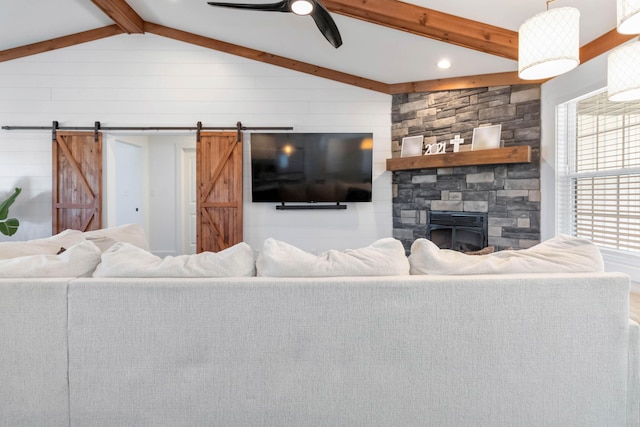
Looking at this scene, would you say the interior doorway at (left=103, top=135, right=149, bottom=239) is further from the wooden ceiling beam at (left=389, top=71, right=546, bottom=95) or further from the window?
the window

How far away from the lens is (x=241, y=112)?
4.74m

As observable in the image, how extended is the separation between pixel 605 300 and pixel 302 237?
12.3ft

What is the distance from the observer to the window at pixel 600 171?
2.83m

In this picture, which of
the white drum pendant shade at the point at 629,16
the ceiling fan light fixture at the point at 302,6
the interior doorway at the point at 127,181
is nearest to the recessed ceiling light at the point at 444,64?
the ceiling fan light fixture at the point at 302,6

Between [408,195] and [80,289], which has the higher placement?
[408,195]

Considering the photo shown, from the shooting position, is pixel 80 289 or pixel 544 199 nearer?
pixel 80 289

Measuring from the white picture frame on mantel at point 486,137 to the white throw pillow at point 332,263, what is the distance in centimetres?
307

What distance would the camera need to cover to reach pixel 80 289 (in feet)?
4.46

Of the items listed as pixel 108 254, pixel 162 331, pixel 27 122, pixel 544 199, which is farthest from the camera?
pixel 27 122

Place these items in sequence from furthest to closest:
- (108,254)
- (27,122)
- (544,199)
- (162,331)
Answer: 1. (27,122)
2. (544,199)
3. (108,254)
4. (162,331)

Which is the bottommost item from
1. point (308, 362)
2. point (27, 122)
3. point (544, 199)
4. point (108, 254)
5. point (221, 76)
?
point (308, 362)

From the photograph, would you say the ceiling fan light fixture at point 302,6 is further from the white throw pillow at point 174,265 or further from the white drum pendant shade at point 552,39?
the white throw pillow at point 174,265

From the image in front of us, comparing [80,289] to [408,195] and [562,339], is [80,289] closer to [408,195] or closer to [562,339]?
[562,339]

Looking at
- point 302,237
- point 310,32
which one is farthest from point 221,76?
point 302,237
